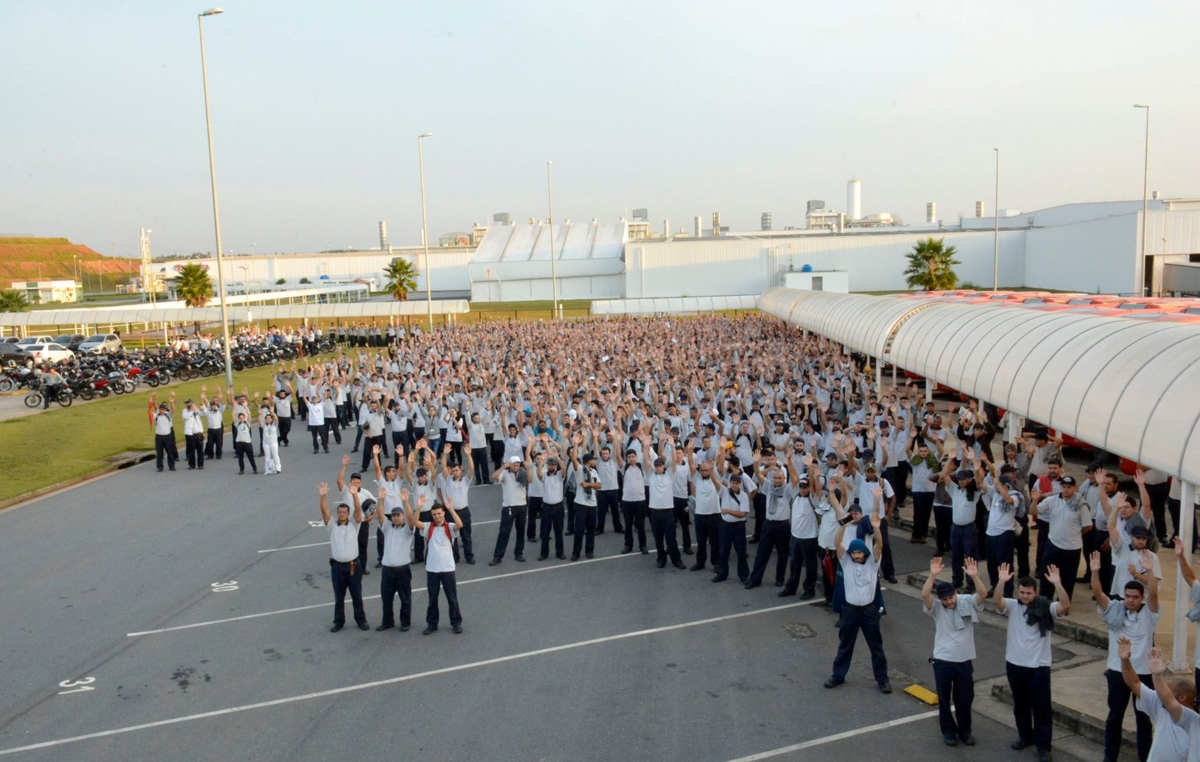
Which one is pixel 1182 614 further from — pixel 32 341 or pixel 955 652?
pixel 32 341

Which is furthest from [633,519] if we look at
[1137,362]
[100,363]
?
[100,363]

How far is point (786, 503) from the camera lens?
1032cm

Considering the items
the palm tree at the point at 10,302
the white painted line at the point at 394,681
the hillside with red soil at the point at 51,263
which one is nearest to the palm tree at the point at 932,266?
the white painted line at the point at 394,681

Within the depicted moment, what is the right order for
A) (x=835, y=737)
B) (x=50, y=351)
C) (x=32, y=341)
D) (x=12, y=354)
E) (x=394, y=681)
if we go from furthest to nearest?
1. (x=32, y=341)
2. (x=12, y=354)
3. (x=50, y=351)
4. (x=394, y=681)
5. (x=835, y=737)

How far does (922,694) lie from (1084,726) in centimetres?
125

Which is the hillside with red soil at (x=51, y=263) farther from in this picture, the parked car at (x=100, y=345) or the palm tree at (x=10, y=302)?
the parked car at (x=100, y=345)

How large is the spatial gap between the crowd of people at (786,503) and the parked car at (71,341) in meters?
28.4

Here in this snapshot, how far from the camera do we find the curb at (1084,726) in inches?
257

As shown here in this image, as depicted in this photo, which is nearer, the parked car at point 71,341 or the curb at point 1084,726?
the curb at point 1084,726

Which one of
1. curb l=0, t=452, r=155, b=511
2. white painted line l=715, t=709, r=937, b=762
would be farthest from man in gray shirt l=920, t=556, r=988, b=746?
curb l=0, t=452, r=155, b=511

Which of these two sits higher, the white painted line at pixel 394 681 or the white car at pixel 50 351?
the white car at pixel 50 351

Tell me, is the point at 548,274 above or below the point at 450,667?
above

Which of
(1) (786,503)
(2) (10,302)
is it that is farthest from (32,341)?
(1) (786,503)

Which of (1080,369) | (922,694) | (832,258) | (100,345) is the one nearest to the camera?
(922,694)
